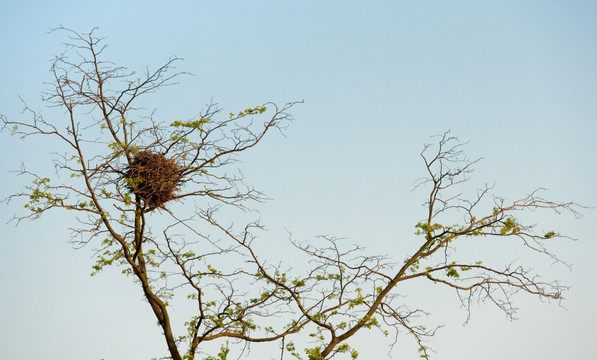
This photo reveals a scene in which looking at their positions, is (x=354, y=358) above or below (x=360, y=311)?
below

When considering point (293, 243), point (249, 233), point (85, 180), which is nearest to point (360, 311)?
point (293, 243)

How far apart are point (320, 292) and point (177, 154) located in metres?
2.68

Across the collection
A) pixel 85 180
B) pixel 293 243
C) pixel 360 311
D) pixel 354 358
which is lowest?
pixel 354 358

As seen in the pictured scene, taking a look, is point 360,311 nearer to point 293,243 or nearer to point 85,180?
point 293,243

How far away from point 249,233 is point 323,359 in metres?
1.89

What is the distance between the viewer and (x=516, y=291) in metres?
8.87

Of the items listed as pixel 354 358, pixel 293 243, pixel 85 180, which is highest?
pixel 85 180

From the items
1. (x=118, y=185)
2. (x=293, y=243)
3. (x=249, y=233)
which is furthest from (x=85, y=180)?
(x=293, y=243)

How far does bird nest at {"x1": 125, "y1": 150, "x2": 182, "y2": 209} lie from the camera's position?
8844 millimetres

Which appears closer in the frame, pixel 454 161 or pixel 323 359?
pixel 323 359

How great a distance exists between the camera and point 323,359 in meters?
8.59

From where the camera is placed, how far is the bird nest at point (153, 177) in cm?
884

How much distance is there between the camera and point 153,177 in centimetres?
890

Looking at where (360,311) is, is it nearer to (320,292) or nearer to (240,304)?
(320,292)
